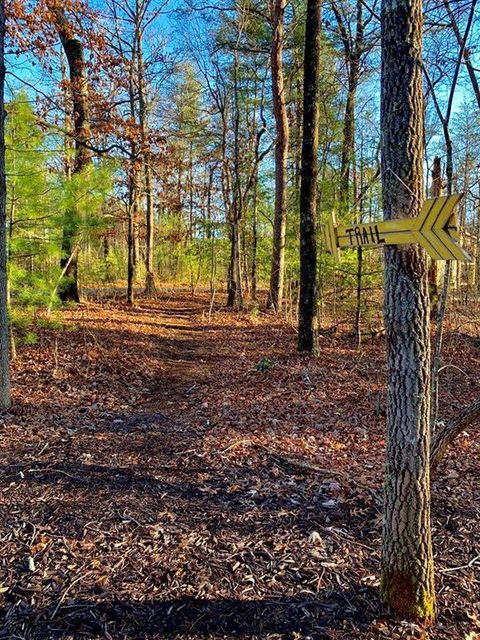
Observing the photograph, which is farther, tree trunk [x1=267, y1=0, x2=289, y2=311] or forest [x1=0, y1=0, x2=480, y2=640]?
tree trunk [x1=267, y1=0, x2=289, y2=311]

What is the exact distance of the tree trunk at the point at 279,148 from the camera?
11195mm

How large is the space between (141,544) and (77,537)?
1.41ft

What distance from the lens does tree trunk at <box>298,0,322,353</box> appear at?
22.8 ft

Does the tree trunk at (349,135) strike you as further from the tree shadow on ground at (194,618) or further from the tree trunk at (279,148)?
the tree shadow on ground at (194,618)

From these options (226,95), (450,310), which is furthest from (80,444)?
(226,95)

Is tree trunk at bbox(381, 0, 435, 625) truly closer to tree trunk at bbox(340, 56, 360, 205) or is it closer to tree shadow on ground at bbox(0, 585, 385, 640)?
tree shadow on ground at bbox(0, 585, 385, 640)

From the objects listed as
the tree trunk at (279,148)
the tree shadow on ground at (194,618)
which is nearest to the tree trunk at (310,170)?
the tree trunk at (279,148)

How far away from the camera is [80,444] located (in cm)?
423

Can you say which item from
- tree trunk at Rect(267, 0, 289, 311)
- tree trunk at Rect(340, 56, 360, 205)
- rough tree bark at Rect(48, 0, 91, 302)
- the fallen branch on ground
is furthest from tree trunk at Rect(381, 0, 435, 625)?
tree trunk at Rect(267, 0, 289, 311)

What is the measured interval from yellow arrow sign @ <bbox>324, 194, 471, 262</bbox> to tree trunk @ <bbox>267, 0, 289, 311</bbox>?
974 centimetres

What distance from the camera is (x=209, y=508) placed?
312 centimetres

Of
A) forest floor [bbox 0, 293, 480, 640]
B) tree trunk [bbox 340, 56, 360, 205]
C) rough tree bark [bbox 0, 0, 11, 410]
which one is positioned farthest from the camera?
tree trunk [bbox 340, 56, 360, 205]

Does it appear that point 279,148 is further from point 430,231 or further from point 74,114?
point 430,231

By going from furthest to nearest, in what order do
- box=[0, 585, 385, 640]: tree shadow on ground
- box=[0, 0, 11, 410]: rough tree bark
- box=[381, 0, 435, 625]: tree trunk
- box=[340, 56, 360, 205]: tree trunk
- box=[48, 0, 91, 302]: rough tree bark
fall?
box=[340, 56, 360, 205]: tree trunk < box=[48, 0, 91, 302]: rough tree bark < box=[0, 0, 11, 410]: rough tree bark < box=[0, 585, 385, 640]: tree shadow on ground < box=[381, 0, 435, 625]: tree trunk
